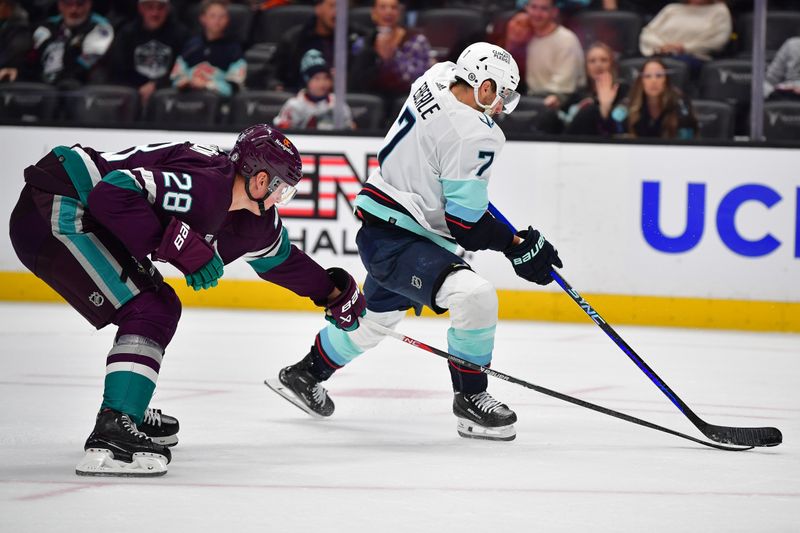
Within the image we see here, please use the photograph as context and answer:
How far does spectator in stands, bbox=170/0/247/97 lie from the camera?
7.66 meters

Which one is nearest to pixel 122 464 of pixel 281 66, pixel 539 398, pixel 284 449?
pixel 284 449

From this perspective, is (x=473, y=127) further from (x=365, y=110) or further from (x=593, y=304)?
(x=365, y=110)

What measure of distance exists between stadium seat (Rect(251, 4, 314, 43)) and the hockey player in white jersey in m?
4.00

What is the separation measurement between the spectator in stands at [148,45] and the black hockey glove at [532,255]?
173 inches

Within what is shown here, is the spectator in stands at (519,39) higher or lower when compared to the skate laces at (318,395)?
higher

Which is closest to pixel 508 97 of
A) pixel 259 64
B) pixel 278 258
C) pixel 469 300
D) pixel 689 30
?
pixel 469 300

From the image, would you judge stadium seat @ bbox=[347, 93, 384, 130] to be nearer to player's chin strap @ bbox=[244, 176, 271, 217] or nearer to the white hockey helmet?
the white hockey helmet

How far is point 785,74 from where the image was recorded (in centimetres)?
699

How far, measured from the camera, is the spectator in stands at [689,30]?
286 inches

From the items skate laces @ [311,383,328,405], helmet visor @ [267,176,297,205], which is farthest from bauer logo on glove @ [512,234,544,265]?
helmet visor @ [267,176,297,205]

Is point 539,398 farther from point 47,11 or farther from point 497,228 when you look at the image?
point 47,11

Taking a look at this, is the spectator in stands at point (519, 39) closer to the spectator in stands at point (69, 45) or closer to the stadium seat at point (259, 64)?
the stadium seat at point (259, 64)

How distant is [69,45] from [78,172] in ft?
16.8

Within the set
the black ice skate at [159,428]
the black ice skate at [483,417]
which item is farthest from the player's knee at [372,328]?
the black ice skate at [159,428]
